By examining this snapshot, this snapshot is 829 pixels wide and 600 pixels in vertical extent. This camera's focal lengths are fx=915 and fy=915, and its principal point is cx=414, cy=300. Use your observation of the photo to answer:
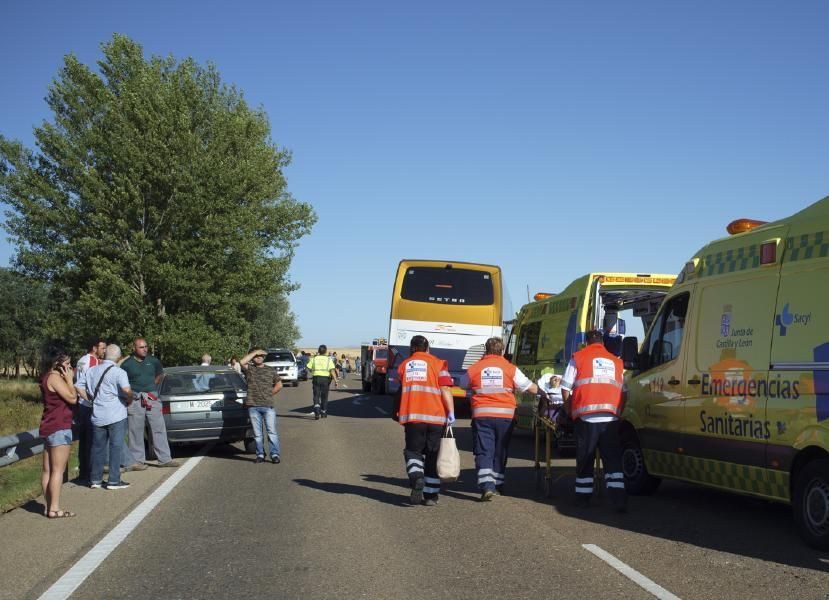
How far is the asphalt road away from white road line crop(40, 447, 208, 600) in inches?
3.9

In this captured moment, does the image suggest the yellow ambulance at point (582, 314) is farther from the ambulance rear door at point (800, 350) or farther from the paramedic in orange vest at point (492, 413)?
the ambulance rear door at point (800, 350)

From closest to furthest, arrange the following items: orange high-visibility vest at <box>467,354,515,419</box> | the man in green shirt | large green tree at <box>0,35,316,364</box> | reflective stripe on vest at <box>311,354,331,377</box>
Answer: orange high-visibility vest at <box>467,354,515,419</box> → the man in green shirt → reflective stripe on vest at <box>311,354,331,377</box> → large green tree at <box>0,35,316,364</box>

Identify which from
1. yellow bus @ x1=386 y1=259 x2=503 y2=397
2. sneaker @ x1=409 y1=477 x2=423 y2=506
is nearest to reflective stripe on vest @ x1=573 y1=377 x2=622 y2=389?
sneaker @ x1=409 y1=477 x2=423 y2=506

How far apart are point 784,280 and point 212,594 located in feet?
17.1

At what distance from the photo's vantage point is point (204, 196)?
3092 centimetres

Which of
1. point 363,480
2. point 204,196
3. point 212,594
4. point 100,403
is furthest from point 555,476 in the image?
point 204,196

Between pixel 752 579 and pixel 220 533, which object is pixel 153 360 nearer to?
pixel 220 533

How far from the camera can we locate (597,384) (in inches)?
375

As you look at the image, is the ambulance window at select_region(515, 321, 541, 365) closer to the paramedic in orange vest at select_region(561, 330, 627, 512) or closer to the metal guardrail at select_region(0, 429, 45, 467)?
the paramedic in orange vest at select_region(561, 330, 627, 512)

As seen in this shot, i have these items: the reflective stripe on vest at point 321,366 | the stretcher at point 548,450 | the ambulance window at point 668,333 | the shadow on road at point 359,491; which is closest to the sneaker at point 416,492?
the shadow on road at point 359,491

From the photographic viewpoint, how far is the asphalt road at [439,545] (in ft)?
20.2

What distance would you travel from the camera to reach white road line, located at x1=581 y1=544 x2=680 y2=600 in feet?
19.3

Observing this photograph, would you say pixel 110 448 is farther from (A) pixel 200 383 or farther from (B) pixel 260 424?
(A) pixel 200 383

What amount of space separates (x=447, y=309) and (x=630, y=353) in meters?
12.7
